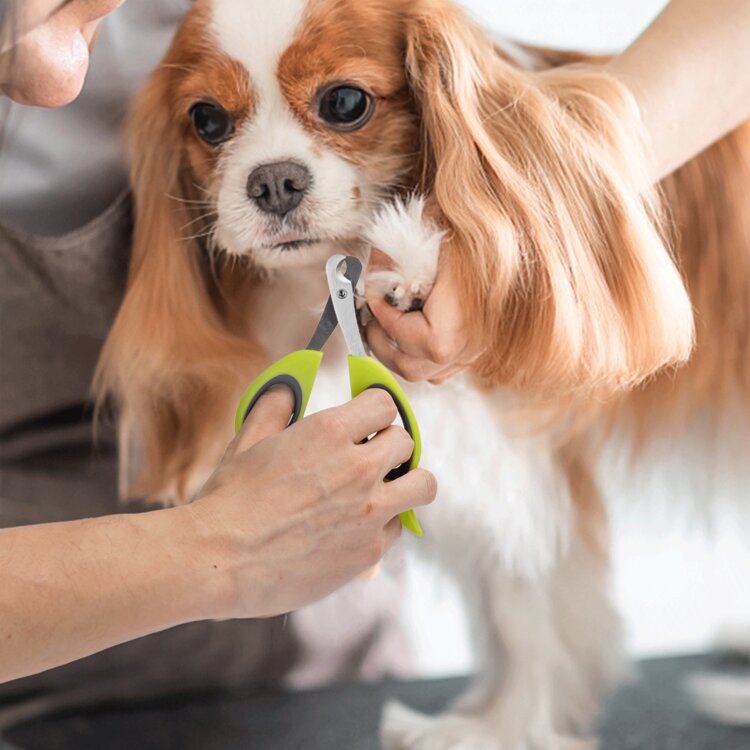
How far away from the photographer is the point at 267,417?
67cm

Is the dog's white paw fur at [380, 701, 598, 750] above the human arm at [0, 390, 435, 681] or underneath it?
underneath

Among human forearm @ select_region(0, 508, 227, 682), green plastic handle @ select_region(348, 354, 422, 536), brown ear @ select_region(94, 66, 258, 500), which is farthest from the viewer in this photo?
brown ear @ select_region(94, 66, 258, 500)

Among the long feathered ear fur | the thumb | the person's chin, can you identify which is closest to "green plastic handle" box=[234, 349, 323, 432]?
the thumb

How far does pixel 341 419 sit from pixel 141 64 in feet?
1.22

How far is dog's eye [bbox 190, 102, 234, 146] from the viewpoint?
733 millimetres

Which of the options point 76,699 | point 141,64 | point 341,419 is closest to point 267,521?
point 341,419

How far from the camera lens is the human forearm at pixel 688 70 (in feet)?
2.43

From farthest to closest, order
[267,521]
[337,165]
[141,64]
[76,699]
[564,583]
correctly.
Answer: [76,699] < [564,583] < [141,64] < [337,165] < [267,521]

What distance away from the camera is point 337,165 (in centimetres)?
72

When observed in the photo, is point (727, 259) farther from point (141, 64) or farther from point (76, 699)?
point (76, 699)

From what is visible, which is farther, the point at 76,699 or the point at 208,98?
the point at 76,699

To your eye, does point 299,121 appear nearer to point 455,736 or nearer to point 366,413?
point 366,413

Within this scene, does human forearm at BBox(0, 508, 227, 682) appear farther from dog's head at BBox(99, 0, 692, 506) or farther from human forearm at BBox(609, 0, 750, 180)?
human forearm at BBox(609, 0, 750, 180)

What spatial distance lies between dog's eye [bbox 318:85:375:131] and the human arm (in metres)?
0.19
